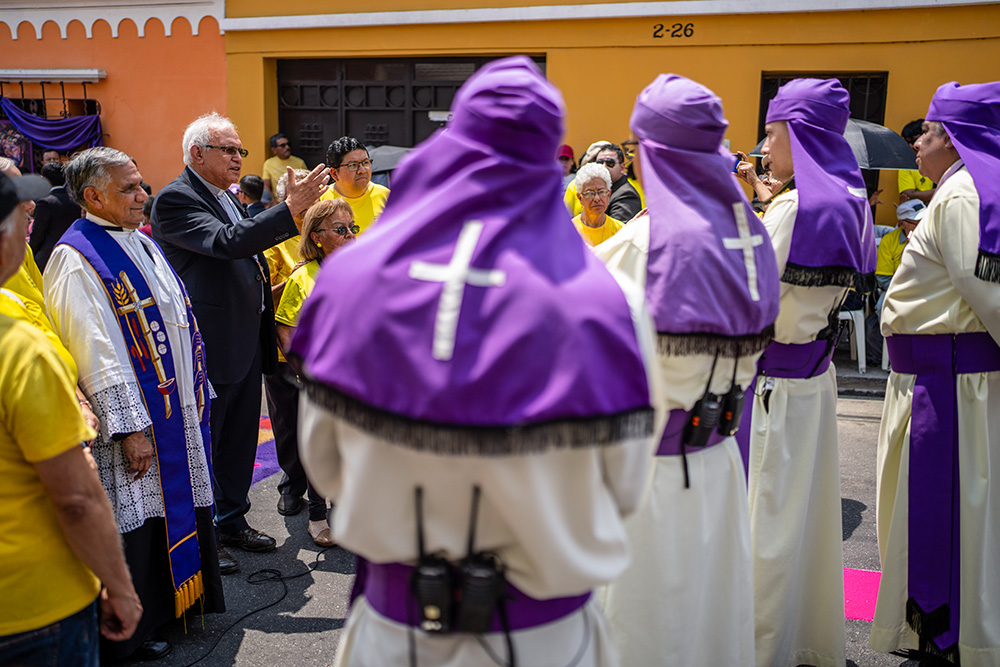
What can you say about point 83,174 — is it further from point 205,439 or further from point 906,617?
point 906,617

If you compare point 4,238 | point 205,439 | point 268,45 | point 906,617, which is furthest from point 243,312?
point 268,45

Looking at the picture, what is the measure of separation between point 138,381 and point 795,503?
111 inches

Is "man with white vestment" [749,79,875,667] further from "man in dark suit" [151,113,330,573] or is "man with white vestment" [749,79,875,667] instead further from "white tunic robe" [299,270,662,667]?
"man in dark suit" [151,113,330,573]

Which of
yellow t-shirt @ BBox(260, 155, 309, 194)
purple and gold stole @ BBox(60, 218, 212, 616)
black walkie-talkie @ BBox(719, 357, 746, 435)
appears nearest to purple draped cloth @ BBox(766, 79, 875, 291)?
black walkie-talkie @ BBox(719, 357, 746, 435)

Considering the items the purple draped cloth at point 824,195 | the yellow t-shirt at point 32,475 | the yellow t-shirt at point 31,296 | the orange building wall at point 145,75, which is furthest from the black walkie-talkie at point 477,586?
the orange building wall at point 145,75

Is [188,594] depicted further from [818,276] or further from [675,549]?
[818,276]

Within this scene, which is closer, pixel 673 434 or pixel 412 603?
pixel 412 603

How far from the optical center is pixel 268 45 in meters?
13.6

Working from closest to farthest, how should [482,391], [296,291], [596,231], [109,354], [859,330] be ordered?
[482,391] < [109,354] < [296,291] < [596,231] < [859,330]

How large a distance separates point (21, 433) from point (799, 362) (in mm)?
2959

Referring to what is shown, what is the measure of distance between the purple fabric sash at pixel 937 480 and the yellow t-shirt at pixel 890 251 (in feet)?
21.0

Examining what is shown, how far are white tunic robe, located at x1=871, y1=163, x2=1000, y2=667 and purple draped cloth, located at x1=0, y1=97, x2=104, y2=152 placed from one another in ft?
46.4

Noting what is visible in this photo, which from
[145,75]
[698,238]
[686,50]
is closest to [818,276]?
[698,238]

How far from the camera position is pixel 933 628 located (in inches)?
147
